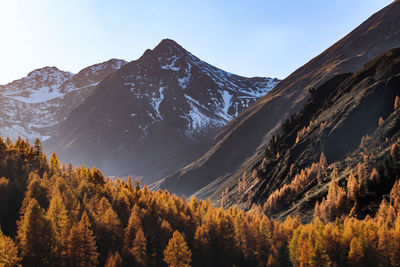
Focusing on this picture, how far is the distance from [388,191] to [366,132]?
45493mm

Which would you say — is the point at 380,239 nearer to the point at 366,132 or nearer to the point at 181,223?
the point at 181,223

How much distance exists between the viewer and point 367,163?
109188mm

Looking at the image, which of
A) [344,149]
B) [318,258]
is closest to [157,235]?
[318,258]

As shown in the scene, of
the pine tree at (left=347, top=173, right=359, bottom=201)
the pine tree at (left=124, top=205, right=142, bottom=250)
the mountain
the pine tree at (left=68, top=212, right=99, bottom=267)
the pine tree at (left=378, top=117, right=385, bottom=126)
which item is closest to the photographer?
the pine tree at (left=68, top=212, right=99, bottom=267)

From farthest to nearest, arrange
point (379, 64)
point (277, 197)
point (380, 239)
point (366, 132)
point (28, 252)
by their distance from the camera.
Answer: point (379, 64) → point (277, 197) → point (366, 132) → point (380, 239) → point (28, 252)

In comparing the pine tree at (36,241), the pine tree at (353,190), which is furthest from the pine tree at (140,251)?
the pine tree at (353,190)

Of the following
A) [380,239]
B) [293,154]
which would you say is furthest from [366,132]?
[380,239]

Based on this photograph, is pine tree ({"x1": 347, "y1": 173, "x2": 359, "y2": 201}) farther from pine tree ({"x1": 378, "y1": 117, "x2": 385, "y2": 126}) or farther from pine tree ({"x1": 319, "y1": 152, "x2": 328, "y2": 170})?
pine tree ({"x1": 378, "y1": 117, "x2": 385, "y2": 126})

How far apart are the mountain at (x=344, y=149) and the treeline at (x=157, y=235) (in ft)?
37.4

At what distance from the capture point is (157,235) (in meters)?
97.4

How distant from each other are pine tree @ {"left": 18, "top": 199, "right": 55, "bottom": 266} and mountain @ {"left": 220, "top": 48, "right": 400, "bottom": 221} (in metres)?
84.5

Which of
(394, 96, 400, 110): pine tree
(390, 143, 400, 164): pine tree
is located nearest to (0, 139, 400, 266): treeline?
(390, 143, 400, 164): pine tree

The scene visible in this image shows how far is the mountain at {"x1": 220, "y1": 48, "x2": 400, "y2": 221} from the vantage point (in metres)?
102

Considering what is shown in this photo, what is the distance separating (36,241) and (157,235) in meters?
38.1
